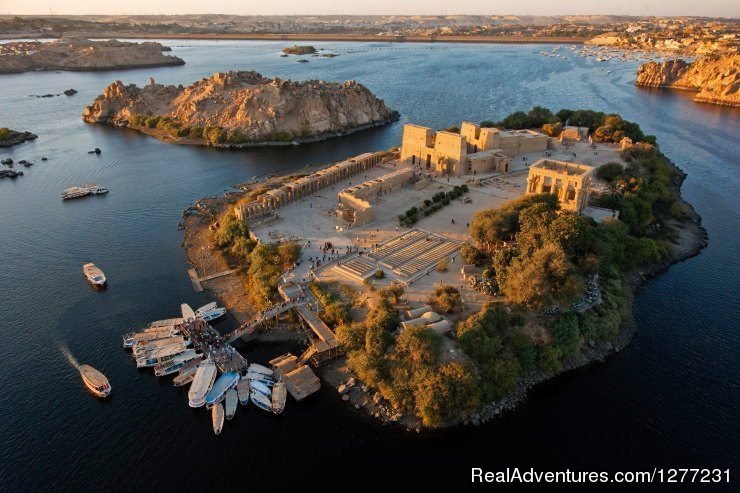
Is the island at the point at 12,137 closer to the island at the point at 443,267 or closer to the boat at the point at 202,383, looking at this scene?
the island at the point at 443,267

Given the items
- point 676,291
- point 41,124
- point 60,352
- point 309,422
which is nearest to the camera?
point 309,422

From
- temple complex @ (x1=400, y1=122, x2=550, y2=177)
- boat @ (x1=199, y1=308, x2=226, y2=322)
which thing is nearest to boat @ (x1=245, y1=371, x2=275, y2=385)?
boat @ (x1=199, y1=308, x2=226, y2=322)

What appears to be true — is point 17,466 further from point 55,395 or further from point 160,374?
point 160,374

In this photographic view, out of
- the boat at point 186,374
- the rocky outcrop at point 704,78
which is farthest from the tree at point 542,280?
the rocky outcrop at point 704,78

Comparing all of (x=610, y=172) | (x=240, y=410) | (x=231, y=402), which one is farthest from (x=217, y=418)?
(x=610, y=172)

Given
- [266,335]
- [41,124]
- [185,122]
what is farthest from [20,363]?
[41,124]

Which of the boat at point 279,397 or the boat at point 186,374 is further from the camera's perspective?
the boat at point 186,374
